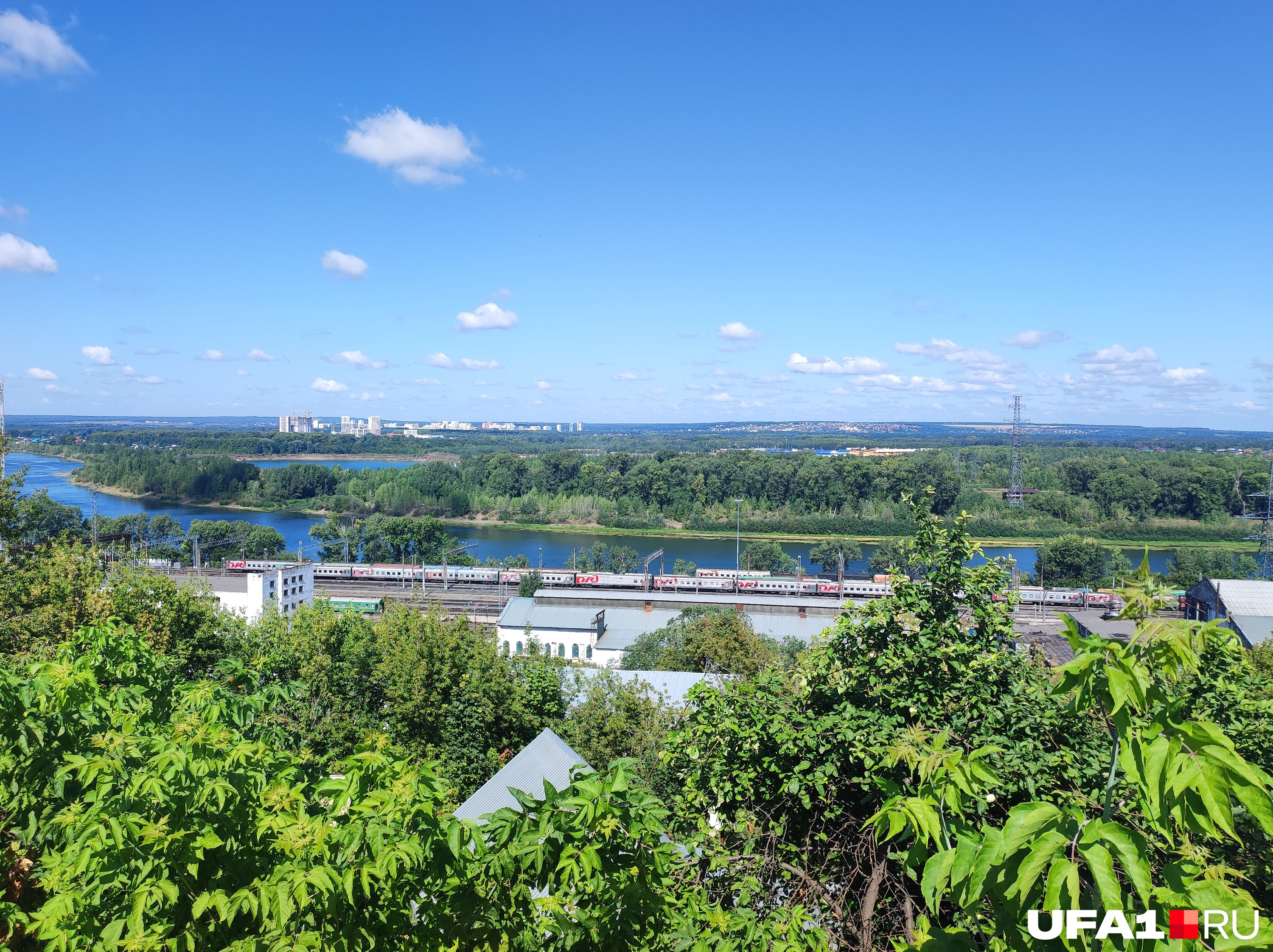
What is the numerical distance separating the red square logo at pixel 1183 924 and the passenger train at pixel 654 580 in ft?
67.5

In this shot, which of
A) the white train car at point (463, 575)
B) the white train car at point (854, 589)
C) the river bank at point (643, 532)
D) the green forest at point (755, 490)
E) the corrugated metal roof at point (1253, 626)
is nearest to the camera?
the corrugated metal roof at point (1253, 626)

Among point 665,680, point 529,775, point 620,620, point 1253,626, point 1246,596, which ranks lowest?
point 620,620

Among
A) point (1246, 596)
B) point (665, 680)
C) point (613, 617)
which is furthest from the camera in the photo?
point (613, 617)

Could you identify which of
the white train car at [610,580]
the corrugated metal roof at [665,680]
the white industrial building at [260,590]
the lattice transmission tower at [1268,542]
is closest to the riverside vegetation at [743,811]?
the corrugated metal roof at [665,680]

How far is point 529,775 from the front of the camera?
5375 millimetres

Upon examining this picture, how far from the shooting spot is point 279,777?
1.67 metres

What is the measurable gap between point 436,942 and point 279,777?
1.75 feet

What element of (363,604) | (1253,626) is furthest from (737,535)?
(1253,626)

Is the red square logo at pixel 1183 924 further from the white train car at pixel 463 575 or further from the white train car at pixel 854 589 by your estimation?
the white train car at pixel 463 575

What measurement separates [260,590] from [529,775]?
500 inches

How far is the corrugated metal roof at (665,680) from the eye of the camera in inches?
313

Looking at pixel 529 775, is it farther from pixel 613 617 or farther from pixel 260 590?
pixel 260 590

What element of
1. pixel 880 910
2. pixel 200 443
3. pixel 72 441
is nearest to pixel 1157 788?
pixel 880 910

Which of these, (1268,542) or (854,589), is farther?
(1268,542)
